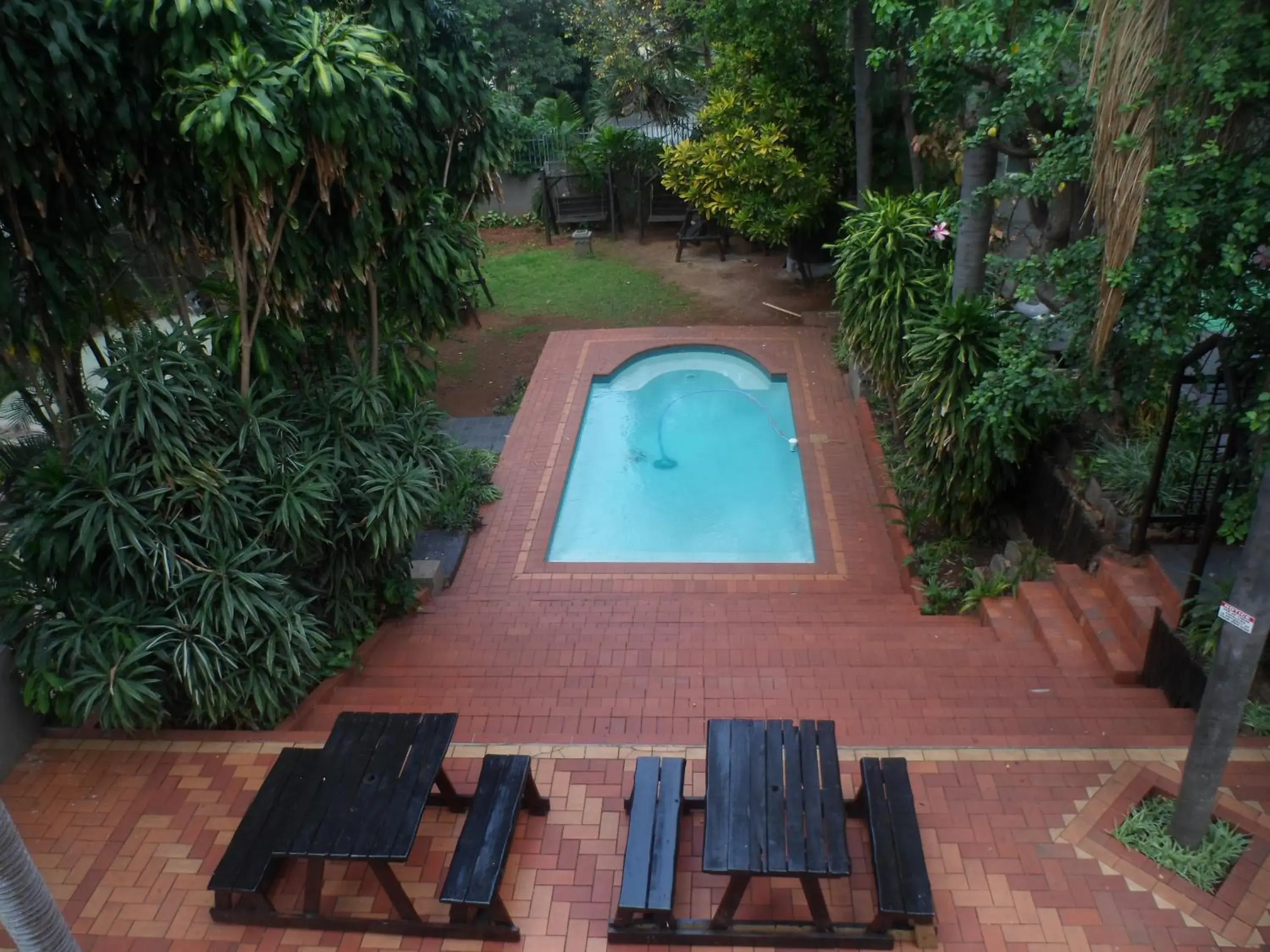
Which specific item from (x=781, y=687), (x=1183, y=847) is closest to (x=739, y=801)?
(x=781, y=687)

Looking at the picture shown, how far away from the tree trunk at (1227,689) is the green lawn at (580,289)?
10136 millimetres

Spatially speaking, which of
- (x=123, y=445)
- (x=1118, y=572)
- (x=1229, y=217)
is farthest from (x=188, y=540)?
(x=1118, y=572)

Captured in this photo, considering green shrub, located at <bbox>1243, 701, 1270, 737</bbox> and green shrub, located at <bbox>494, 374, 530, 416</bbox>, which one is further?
green shrub, located at <bbox>494, 374, 530, 416</bbox>

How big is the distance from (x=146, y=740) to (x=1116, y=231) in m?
5.39

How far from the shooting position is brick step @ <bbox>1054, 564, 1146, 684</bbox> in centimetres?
508

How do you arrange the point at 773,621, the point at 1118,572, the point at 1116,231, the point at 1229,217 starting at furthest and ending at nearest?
the point at 773,621 → the point at 1118,572 → the point at 1116,231 → the point at 1229,217

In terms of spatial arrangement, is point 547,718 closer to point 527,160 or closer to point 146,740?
point 146,740

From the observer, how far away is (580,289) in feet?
47.4

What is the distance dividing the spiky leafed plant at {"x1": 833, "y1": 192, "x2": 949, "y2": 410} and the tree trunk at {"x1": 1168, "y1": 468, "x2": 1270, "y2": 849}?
450cm

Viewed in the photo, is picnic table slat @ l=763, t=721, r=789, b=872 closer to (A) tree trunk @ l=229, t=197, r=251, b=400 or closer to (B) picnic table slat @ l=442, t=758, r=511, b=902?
(B) picnic table slat @ l=442, t=758, r=511, b=902

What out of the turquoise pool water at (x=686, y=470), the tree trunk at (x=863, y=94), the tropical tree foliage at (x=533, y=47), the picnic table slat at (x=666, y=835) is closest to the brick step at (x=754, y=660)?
the picnic table slat at (x=666, y=835)

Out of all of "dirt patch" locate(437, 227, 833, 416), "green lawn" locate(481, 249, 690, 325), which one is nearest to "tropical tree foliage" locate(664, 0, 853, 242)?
"dirt patch" locate(437, 227, 833, 416)

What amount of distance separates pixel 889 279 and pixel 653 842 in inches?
227

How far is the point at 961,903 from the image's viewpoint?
3.64 m
